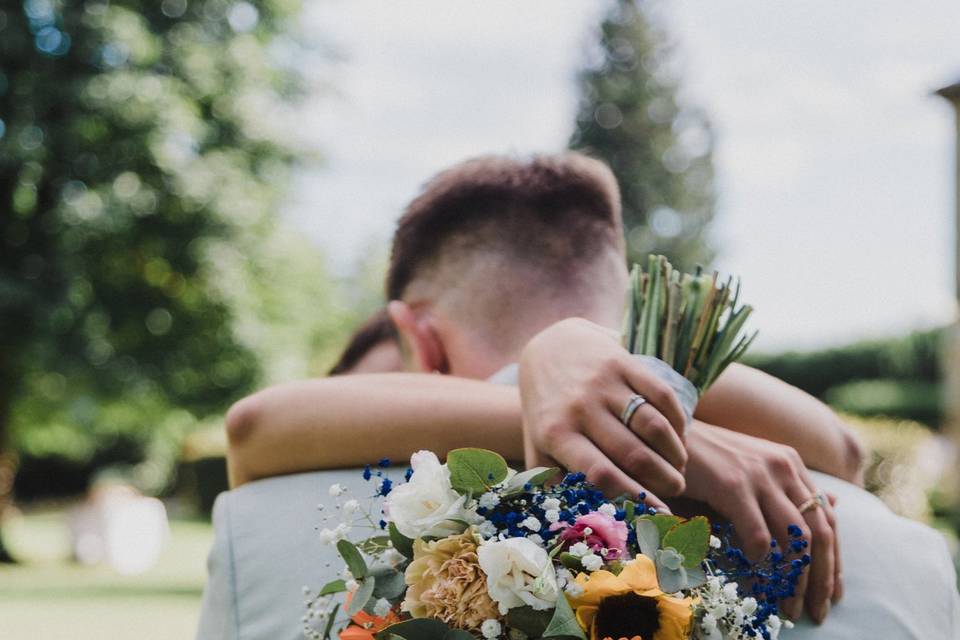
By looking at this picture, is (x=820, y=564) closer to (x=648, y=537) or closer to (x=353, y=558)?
(x=648, y=537)

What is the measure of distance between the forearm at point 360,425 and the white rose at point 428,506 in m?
0.46

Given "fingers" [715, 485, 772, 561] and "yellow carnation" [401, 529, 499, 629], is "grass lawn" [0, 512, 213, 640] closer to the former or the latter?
"fingers" [715, 485, 772, 561]

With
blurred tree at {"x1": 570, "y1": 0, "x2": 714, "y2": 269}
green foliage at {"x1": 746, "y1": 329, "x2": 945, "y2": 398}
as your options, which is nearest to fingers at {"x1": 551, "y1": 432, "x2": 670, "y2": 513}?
green foliage at {"x1": 746, "y1": 329, "x2": 945, "y2": 398}

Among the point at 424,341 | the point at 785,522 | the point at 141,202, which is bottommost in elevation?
the point at 141,202

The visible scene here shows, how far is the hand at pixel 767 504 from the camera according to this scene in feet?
5.82

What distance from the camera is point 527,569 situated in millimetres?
1353

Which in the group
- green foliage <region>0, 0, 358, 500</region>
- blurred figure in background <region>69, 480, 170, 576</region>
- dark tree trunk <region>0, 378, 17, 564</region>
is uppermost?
green foliage <region>0, 0, 358, 500</region>

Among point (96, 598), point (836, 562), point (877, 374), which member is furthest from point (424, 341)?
point (877, 374)

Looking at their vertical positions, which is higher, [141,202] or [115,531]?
[141,202]

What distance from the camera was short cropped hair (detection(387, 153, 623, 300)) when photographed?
262 cm

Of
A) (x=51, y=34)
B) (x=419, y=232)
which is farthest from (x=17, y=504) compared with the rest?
(x=419, y=232)

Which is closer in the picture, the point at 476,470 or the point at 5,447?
the point at 476,470

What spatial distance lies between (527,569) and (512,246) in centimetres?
135

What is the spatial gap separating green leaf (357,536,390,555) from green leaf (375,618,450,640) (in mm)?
177
